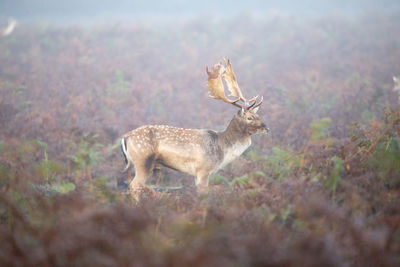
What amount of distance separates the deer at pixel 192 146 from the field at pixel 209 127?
0.40 meters

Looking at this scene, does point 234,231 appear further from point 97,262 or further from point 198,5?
point 198,5

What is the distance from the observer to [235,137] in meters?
6.96

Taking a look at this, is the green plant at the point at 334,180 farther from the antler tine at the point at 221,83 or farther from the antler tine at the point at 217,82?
the antler tine at the point at 217,82

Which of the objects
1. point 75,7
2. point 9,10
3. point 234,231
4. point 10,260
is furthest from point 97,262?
point 75,7

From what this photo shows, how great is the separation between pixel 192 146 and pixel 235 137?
0.96m

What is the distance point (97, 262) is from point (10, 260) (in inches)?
28.1

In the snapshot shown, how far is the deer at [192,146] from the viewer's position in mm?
6492

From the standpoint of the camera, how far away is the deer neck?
6918 mm

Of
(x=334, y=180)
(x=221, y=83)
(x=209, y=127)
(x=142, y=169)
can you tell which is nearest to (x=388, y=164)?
(x=334, y=180)

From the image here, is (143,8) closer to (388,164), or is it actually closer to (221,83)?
(221,83)

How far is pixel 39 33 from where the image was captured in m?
18.1

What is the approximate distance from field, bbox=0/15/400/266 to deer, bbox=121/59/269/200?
1.30ft

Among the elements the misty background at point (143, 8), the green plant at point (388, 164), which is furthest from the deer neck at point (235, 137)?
the misty background at point (143, 8)

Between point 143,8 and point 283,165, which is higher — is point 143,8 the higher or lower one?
the higher one
